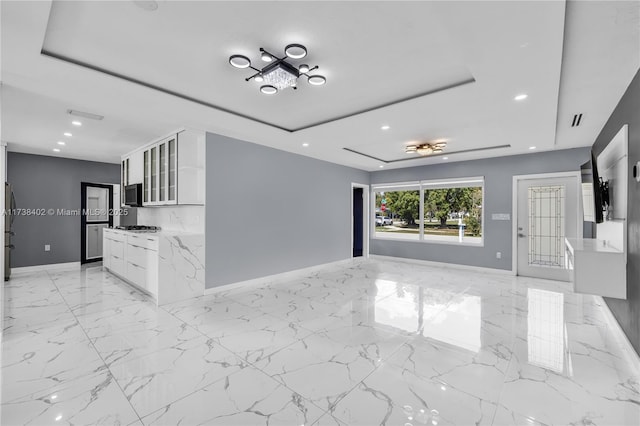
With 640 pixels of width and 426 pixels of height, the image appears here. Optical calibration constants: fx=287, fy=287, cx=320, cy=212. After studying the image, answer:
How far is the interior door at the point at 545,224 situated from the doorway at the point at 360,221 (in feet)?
11.8

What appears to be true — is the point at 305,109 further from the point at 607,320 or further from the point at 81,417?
the point at 607,320

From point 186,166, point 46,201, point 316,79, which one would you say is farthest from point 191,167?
point 46,201

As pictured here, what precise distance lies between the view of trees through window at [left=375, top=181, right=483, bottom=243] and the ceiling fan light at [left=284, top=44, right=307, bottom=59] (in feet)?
18.6

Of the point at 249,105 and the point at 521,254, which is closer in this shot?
the point at 249,105

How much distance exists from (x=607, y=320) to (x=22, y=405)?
18.8ft

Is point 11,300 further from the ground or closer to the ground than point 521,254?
closer to the ground

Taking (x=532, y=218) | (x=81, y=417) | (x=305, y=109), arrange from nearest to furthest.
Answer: (x=81, y=417) → (x=305, y=109) → (x=532, y=218)

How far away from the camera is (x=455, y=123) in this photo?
4.06 meters

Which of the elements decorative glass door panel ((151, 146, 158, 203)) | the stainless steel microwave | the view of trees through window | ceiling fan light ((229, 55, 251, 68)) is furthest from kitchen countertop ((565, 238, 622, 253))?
the stainless steel microwave

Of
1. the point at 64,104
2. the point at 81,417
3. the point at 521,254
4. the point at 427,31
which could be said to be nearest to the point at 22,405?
the point at 81,417

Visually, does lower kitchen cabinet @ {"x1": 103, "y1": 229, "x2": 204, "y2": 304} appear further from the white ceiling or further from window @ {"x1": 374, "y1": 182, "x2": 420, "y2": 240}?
window @ {"x1": 374, "y1": 182, "x2": 420, "y2": 240}

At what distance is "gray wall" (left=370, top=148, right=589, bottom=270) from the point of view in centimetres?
557

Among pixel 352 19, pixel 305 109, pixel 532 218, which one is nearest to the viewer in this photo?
pixel 352 19

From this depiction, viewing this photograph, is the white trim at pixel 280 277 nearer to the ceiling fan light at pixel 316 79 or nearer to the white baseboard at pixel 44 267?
the ceiling fan light at pixel 316 79
